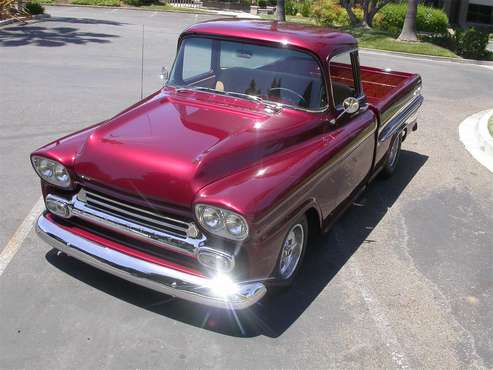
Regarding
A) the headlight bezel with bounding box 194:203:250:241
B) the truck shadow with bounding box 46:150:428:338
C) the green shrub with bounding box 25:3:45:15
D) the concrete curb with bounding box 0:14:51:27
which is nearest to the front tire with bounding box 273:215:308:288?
the truck shadow with bounding box 46:150:428:338

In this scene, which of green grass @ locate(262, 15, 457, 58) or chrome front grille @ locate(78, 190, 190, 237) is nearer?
chrome front grille @ locate(78, 190, 190, 237)

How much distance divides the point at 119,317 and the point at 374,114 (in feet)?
10.5

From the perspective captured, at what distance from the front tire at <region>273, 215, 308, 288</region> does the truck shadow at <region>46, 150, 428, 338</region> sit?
A: 0.52 ft

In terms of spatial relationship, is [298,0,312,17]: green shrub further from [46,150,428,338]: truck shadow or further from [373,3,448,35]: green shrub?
[46,150,428,338]: truck shadow

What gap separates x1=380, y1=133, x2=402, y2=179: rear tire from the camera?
6.29 metres

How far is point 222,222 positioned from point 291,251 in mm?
890

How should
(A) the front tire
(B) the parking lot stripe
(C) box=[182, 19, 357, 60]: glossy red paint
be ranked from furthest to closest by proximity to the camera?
(C) box=[182, 19, 357, 60]: glossy red paint < (B) the parking lot stripe < (A) the front tire

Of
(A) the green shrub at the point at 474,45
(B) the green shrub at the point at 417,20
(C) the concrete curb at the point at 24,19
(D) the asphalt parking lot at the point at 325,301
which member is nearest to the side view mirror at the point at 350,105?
(D) the asphalt parking lot at the point at 325,301

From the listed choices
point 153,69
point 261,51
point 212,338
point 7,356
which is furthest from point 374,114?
point 153,69

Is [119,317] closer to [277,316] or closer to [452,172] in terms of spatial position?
[277,316]

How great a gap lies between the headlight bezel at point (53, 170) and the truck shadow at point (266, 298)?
2.35ft

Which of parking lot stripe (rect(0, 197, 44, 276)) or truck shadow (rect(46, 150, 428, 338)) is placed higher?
parking lot stripe (rect(0, 197, 44, 276))

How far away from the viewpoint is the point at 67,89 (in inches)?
384

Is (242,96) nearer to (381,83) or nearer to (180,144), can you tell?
(180,144)
